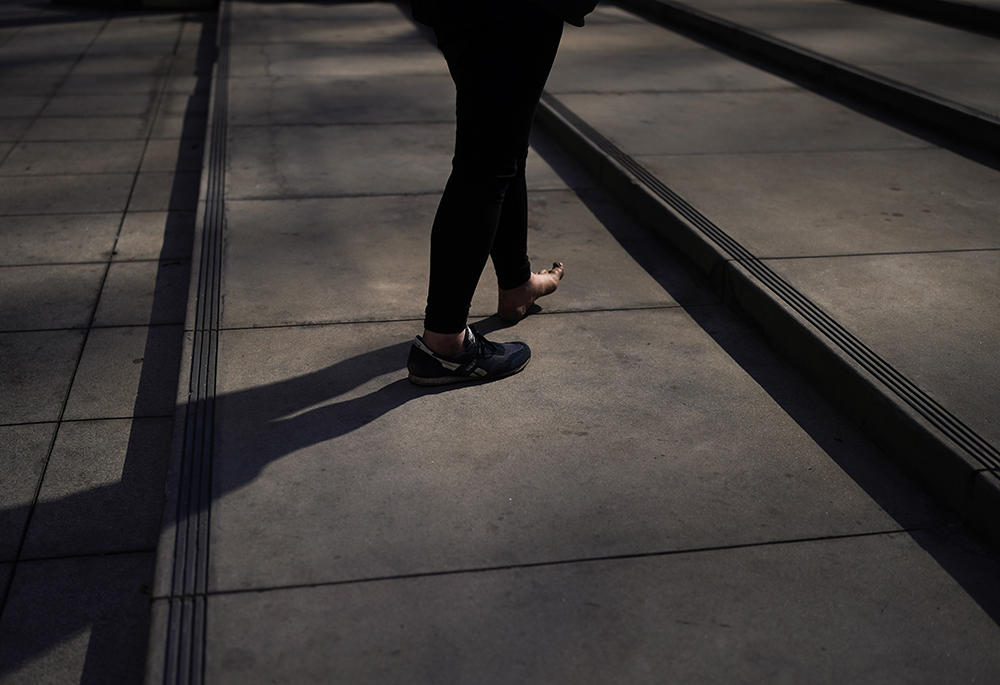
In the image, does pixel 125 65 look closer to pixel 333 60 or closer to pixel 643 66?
pixel 333 60

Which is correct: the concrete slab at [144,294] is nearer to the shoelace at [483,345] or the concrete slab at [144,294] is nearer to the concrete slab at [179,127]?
the shoelace at [483,345]

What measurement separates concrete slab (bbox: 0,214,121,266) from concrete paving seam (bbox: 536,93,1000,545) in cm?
237

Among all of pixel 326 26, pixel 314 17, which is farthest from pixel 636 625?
pixel 314 17

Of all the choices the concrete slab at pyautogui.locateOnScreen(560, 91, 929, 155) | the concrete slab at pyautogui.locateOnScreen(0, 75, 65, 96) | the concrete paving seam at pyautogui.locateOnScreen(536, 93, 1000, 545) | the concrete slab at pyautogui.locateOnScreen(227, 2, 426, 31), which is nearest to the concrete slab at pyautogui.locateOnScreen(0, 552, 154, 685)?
the concrete paving seam at pyautogui.locateOnScreen(536, 93, 1000, 545)

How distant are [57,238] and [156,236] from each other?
0.41 meters

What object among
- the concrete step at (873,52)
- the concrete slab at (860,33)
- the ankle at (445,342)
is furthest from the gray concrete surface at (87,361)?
the concrete slab at (860,33)

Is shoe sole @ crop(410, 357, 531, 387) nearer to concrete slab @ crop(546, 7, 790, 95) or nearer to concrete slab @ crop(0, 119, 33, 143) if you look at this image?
concrete slab @ crop(546, 7, 790, 95)

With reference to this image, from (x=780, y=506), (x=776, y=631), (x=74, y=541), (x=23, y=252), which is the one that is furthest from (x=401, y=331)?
(x=23, y=252)

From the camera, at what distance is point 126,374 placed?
2.83 m

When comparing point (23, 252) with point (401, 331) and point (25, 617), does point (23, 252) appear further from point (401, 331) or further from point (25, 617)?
point (25, 617)

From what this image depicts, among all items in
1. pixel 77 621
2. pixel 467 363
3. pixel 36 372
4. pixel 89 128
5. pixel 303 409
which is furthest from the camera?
pixel 89 128

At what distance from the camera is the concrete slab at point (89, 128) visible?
18.1ft

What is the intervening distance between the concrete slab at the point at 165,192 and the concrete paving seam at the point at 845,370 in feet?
7.36

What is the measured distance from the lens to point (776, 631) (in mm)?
1703
